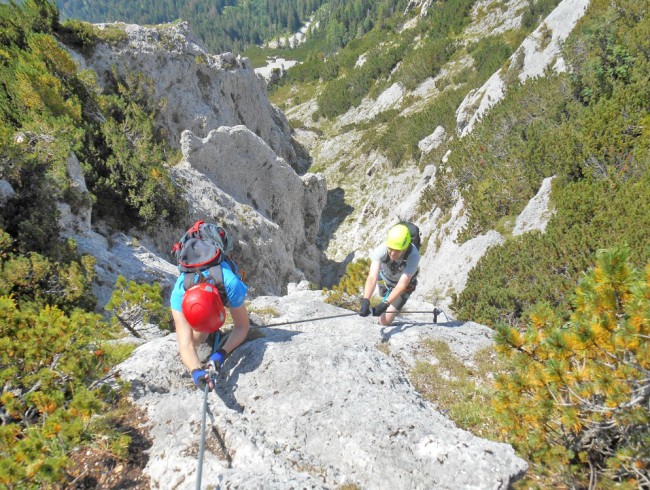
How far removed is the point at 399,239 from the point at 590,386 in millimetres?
3795

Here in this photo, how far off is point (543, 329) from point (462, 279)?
41.7ft

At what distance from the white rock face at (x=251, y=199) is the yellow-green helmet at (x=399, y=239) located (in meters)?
15.6

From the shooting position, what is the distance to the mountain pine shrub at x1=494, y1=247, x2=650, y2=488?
2988 mm

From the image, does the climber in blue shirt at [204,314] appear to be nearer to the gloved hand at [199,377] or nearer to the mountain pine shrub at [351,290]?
the gloved hand at [199,377]

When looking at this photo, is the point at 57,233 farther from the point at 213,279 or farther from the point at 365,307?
the point at 365,307

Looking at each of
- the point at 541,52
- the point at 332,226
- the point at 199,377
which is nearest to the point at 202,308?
the point at 199,377

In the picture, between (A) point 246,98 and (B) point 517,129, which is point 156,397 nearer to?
(B) point 517,129

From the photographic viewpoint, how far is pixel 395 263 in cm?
759

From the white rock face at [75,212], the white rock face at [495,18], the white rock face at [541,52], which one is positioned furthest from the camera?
the white rock face at [495,18]

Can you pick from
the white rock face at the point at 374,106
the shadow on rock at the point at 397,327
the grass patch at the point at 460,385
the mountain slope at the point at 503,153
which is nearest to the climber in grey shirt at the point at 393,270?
the shadow on rock at the point at 397,327

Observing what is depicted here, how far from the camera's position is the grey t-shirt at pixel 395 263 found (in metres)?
7.18

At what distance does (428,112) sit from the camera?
45844mm

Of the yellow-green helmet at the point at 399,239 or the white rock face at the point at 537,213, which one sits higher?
the yellow-green helmet at the point at 399,239

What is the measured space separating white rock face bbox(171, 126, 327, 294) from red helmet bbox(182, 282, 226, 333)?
53.0ft
